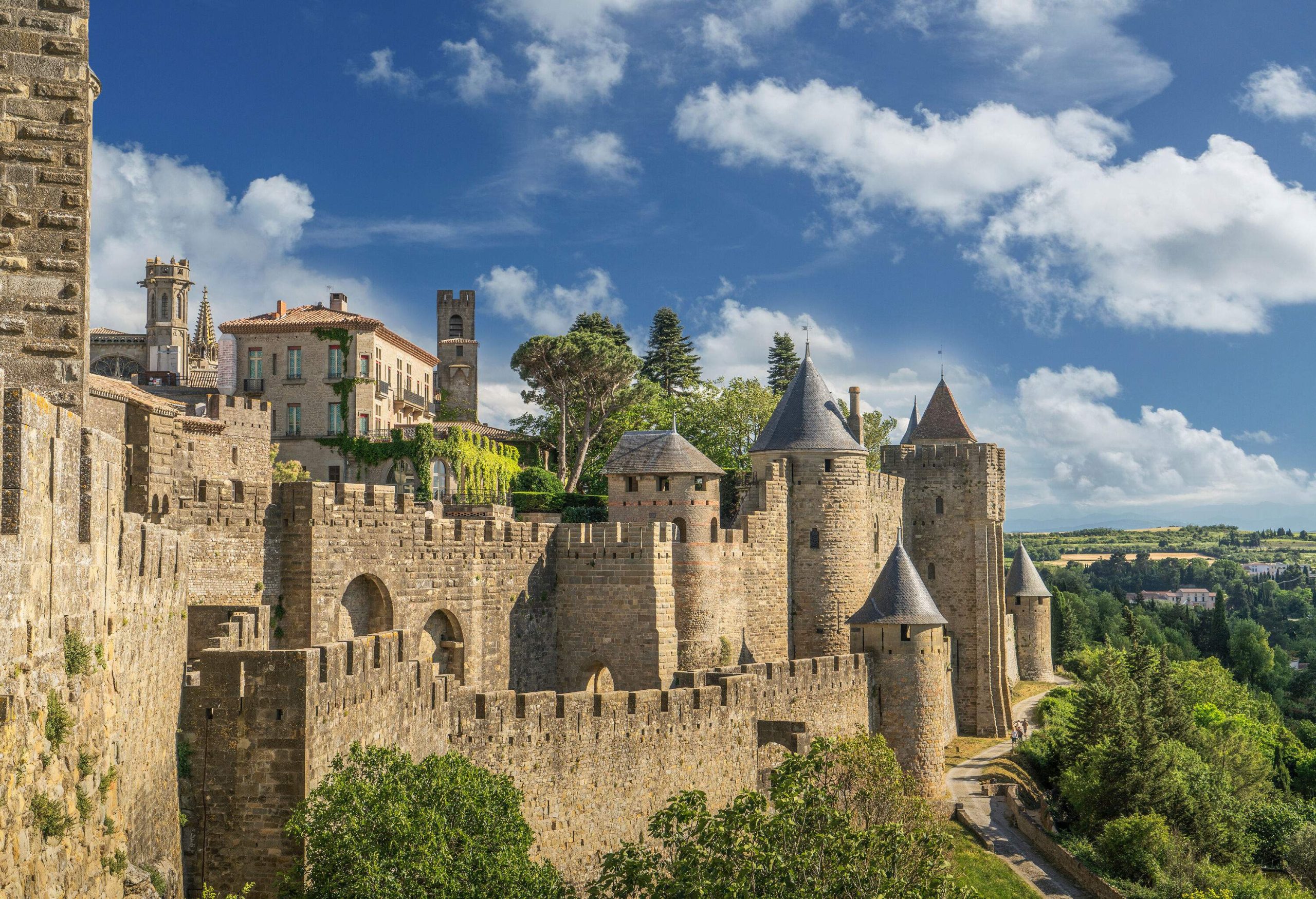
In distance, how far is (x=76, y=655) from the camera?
37.7 feet

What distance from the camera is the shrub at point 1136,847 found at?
129 ft

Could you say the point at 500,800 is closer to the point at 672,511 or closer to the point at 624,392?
the point at 672,511

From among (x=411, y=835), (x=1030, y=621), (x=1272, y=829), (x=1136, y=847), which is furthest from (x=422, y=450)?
(x=411, y=835)

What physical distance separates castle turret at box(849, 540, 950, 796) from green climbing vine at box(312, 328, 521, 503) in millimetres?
22767

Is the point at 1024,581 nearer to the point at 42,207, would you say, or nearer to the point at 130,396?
the point at 130,396

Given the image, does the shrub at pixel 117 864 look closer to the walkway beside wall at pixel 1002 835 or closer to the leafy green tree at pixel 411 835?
the leafy green tree at pixel 411 835

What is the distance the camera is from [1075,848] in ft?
131

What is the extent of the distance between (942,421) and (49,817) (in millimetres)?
47063

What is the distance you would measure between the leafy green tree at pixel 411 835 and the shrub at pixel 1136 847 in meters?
25.8

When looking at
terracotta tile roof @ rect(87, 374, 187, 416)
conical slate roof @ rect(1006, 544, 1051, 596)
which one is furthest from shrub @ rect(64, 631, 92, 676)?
conical slate roof @ rect(1006, 544, 1051, 596)

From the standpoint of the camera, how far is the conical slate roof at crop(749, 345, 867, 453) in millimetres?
42156

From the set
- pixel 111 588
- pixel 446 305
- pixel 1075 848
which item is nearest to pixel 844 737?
pixel 1075 848

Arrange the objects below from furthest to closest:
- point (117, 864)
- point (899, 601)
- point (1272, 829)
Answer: point (1272, 829) < point (899, 601) < point (117, 864)

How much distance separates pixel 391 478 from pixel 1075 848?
106 feet
